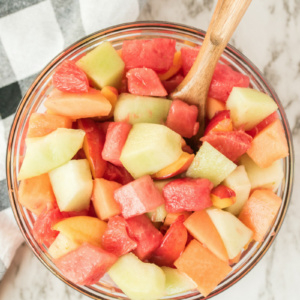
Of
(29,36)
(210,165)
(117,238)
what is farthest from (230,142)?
(29,36)

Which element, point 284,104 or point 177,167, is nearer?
point 177,167

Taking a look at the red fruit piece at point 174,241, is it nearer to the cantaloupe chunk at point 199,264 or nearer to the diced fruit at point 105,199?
the cantaloupe chunk at point 199,264

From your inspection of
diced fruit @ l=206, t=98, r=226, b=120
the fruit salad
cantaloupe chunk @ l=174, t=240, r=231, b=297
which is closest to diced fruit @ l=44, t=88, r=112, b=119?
the fruit salad

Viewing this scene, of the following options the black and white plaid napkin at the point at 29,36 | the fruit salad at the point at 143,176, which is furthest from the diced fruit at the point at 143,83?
the black and white plaid napkin at the point at 29,36

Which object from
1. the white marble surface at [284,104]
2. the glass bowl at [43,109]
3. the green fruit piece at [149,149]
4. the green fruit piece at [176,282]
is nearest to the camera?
the green fruit piece at [149,149]

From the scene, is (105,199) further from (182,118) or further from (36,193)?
(182,118)

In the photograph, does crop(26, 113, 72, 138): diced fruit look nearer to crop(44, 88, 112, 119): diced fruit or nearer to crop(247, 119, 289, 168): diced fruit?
crop(44, 88, 112, 119): diced fruit
